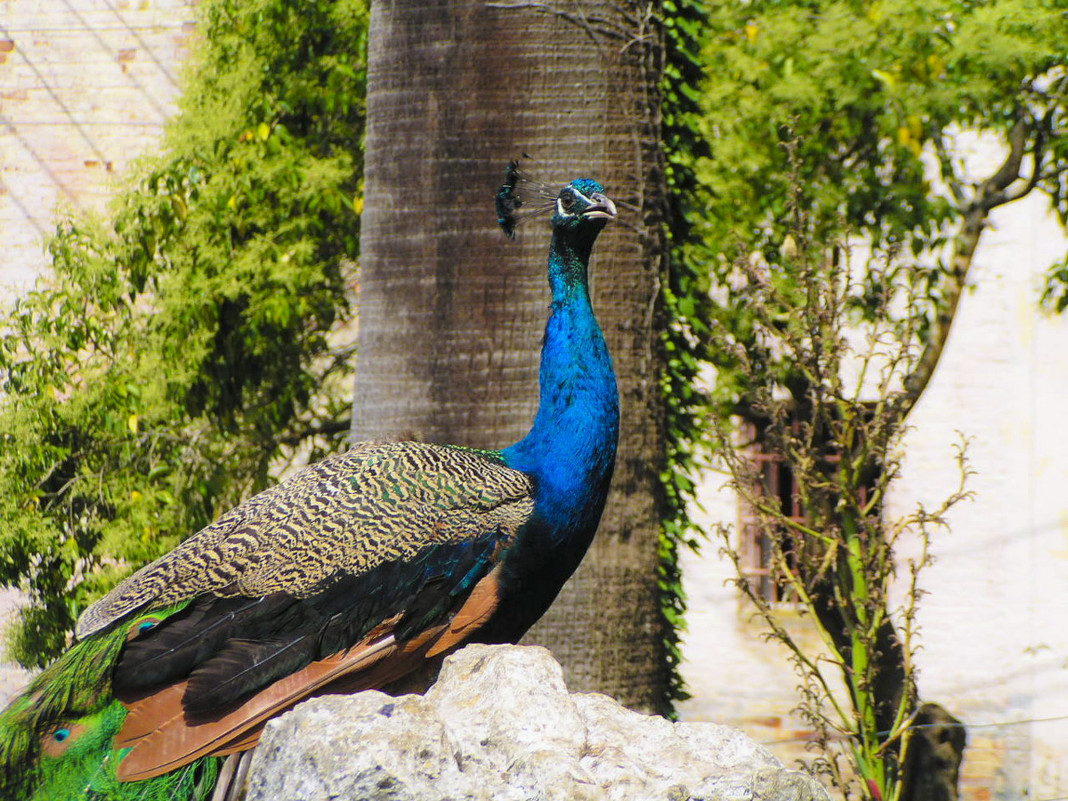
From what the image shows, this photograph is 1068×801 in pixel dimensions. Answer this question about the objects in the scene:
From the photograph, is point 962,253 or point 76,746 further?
point 962,253

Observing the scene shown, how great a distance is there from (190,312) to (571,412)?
261cm

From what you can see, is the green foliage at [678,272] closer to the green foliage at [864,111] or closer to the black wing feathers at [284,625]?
the green foliage at [864,111]

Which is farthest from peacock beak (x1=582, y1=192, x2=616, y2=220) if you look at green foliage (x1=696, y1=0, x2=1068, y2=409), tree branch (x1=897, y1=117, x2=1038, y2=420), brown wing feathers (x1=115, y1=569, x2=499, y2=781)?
tree branch (x1=897, y1=117, x2=1038, y2=420)

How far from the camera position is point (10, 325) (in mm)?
5250

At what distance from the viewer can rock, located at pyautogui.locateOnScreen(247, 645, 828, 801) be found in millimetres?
1695

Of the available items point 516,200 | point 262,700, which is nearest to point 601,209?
point 516,200

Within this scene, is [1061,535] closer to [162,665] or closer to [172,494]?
[172,494]

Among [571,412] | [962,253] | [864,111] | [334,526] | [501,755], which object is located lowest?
[501,755]

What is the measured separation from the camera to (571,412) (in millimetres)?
2990

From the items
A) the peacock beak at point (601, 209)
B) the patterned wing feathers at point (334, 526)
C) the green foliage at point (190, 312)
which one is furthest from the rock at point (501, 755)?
the green foliage at point (190, 312)

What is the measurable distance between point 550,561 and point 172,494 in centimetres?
275

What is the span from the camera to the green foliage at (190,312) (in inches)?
200

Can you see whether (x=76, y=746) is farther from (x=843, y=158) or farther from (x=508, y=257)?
(x=843, y=158)

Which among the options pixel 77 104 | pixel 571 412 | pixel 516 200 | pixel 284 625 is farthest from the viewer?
pixel 77 104
